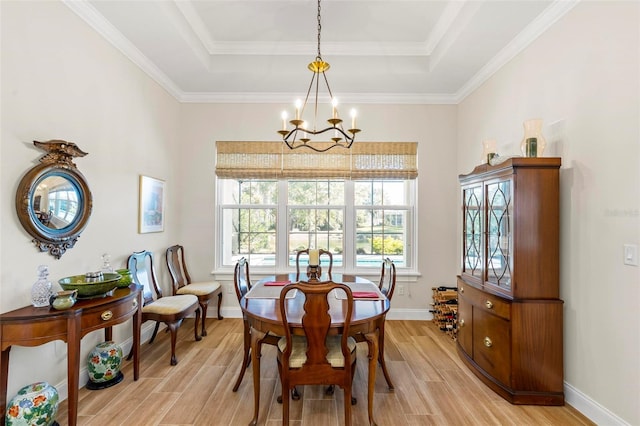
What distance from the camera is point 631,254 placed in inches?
72.1

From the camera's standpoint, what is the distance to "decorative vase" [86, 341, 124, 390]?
2.39 metres

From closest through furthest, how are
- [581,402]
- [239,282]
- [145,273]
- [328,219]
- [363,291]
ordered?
[581,402] → [239,282] → [363,291] → [145,273] → [328,219]

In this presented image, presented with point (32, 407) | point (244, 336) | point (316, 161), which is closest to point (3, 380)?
point (32, 407)

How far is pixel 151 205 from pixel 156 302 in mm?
1095

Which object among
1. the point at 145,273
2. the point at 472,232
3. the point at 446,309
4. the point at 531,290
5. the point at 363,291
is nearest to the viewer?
the point at 531,290

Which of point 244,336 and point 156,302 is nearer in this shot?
point 244,336

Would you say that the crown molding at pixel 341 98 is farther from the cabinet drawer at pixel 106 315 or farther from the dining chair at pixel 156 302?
the cabinet drawer at pixel 106 315

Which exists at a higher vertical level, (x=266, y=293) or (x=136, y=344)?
(x=266, y=293)

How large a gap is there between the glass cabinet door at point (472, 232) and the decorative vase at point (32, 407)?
3270mm

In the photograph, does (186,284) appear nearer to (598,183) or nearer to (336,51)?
(336,51)

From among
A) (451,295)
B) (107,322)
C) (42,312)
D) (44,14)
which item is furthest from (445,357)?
(44,14)

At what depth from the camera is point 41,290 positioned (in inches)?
75.3

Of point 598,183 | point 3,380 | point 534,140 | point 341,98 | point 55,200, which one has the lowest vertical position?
point 3,380

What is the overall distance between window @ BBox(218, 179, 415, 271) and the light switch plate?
7.75 ft
